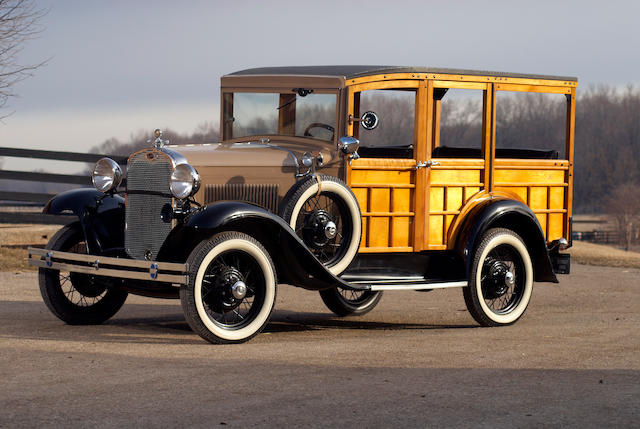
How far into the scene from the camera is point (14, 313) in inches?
368

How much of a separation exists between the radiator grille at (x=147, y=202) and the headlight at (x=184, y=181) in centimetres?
21

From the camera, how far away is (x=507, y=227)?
956cm

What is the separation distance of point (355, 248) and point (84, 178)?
10929 millimetres

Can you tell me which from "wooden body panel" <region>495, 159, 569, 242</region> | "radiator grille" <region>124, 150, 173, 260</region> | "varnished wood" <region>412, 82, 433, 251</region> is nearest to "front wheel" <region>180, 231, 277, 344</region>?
"radiator grille" <region>124, 150, 173, 260</region>

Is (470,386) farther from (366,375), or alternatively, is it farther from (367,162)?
(367,162)

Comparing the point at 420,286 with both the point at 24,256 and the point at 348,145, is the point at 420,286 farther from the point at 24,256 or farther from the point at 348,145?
the point at 24,256

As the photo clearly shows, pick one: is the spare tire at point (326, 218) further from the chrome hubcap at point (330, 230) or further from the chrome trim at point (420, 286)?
the chrome trim at point (420, 286)

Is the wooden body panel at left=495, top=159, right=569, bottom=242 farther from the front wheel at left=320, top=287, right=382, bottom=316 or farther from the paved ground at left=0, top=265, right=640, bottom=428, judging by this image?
the front wheel at left=320, top=287, right=382, bottom=316

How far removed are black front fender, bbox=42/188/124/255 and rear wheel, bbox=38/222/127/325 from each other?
18 cm

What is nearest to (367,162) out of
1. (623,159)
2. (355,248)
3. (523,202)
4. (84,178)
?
(355,248)

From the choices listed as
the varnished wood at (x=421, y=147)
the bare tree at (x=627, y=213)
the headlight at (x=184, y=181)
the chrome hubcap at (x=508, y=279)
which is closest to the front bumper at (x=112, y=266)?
the headlight at (x=184, y=181)

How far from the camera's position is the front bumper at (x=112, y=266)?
725 cm

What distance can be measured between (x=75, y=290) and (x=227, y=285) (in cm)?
200

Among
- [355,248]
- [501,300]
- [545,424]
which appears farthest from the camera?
[501,300]
